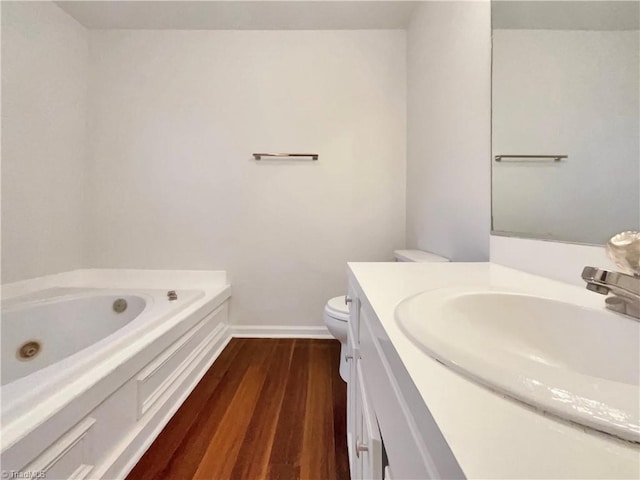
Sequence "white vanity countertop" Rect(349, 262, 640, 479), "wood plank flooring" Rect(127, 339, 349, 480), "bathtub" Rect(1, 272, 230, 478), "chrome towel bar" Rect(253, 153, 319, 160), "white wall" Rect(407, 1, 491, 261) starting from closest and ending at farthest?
1. "white vanity countertop" Rect(349, 262, 640, 479)
2. "bathtub" Rect(1, 272, 230, 478)
3. "wood plank flooring" Rect(127, 339, 349, 480)
4. "white wall" Rect(407, 1, 491, 261)
5. "chrome towel bar" Rect(253, 153, 319, 160)

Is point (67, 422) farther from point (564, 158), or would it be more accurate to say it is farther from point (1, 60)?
point (1, 60)

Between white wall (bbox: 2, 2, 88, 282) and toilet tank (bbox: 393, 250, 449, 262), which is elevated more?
white wall (bbox: 2, 2, 88, 282)

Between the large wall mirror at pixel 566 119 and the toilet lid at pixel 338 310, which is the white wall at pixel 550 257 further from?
the toilet lid at pixel 338 310

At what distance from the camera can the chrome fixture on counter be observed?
0.44 meters

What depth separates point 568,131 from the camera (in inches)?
29.0

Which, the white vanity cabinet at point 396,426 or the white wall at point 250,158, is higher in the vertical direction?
the white wall at point 250,158

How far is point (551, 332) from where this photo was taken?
1.85 feet

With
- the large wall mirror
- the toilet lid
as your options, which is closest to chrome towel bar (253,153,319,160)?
the toilet lid

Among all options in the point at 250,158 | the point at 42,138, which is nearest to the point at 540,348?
the point at 250,158

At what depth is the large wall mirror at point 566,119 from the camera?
0.61 meters

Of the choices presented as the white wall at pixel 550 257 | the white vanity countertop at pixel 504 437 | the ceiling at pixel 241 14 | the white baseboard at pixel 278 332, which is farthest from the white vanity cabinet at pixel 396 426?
the ceiling at pixel 241 14

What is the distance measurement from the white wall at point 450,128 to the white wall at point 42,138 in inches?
96.7

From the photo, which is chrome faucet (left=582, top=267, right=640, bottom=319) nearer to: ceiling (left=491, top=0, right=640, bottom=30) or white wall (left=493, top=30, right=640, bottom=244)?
white wall (left=493, top=30, right=640, bottom=244)

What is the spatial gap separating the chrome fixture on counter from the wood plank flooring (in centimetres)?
98
